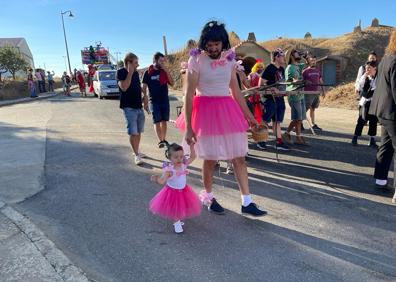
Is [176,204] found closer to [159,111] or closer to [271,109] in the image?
[159,111]

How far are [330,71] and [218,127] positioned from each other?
2980 cm

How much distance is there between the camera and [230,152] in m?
4.04

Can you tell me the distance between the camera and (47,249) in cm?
341

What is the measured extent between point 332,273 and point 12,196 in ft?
13.3

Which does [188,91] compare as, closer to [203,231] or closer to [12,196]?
[203,231]

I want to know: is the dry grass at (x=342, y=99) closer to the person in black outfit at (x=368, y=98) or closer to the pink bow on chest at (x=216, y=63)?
the person in black outfit at (x=368, y=98)

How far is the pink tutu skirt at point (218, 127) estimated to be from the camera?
3980 millimetres

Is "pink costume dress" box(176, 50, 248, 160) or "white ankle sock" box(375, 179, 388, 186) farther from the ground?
"pink costume dress" box(176, 50, 248, 160)

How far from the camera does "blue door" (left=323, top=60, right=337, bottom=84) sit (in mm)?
30938

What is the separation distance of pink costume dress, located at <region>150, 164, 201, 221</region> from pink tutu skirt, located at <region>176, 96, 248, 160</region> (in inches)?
14.3

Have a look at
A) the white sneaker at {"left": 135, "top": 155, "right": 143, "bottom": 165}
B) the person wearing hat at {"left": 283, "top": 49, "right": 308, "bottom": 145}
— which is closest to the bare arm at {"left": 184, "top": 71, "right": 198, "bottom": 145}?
the white sneaker at {"left": 135, "top": 155, "right": 143, "bottom": 165}

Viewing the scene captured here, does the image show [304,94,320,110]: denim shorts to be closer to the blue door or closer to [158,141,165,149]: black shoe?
[158,141,165,149]: black shoe

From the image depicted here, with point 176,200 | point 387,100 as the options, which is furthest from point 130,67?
point 387,100

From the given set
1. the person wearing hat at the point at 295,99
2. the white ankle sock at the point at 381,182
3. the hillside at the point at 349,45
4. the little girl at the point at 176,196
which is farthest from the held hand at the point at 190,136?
the hillside at the point at 349,45
